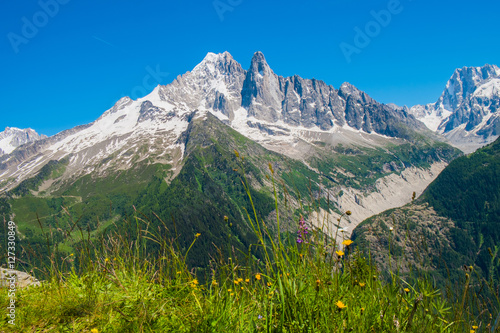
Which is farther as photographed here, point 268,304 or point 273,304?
point 268,304

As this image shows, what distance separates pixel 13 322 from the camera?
3348mm

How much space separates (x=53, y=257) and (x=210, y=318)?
3.25m

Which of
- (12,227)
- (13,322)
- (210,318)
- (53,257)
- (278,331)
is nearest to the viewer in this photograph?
(278,331)

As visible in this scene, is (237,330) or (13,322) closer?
(237,330)

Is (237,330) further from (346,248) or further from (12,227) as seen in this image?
(12,227)

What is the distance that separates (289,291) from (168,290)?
1838 mm

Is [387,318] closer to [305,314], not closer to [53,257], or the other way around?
[305,314]

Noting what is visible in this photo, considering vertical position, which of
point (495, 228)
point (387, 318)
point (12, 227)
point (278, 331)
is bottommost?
point (495, 228)

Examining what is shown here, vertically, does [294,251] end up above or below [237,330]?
above

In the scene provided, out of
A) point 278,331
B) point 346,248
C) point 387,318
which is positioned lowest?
point 387,318


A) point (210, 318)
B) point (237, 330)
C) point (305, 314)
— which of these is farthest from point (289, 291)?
point (210, 318)

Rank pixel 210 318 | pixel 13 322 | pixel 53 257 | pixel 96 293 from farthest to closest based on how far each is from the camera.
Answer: pixel 53 257 → pixel 96 293 → pixel 13 322 → pixel 210 318

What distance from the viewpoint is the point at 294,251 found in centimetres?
359

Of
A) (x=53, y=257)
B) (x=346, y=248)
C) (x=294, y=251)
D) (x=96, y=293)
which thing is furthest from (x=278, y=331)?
(x=53, y=257)
